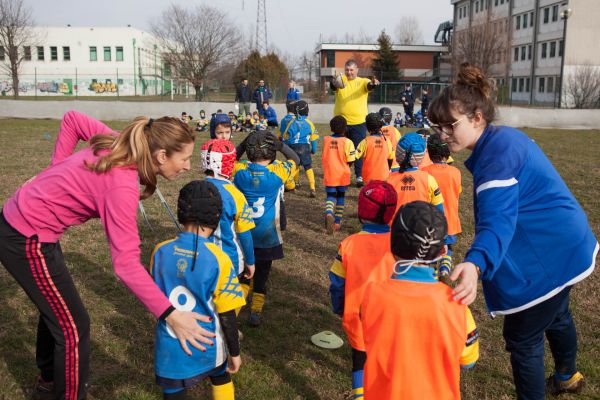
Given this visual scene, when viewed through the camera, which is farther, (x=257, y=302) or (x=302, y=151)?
(x=302, y=151)

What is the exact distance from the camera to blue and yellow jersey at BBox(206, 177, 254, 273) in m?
4.14

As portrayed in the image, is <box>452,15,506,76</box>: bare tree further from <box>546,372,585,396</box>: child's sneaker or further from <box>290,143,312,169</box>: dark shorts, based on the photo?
<box>546,372,585,396</box>: child's sneaker

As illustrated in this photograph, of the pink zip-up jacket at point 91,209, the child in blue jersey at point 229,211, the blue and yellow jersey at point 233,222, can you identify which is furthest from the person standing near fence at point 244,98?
the pink zip-up jacket at point 91,209

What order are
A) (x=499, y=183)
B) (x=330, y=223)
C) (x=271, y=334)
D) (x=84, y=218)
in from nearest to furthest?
(x=499, y=183), (x=84, y=218), (x=271, y=334), (x=330, y=223)

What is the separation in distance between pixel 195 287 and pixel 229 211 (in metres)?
1.38

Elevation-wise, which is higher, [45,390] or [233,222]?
[233,222]

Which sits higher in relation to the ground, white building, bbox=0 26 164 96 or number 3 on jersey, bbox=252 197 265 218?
white building, bbox=0 26 164 96

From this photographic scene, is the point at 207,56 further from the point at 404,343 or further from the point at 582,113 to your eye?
the point at 404,343

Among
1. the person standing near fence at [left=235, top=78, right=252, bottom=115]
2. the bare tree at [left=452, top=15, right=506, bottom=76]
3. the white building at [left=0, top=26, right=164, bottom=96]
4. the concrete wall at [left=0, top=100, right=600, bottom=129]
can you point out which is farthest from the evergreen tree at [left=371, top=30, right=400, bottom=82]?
the person standing near fence at [left=235, top=78, right=252, bottom=115]

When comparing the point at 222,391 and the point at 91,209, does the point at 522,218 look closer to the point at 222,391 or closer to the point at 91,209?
the point at 222,391

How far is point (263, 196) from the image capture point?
195 inches

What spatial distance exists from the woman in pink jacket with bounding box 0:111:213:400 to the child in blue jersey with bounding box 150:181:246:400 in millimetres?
113

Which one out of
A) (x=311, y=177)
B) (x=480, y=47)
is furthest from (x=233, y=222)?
(x=480, y=47)

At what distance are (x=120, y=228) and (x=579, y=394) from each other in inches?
132
